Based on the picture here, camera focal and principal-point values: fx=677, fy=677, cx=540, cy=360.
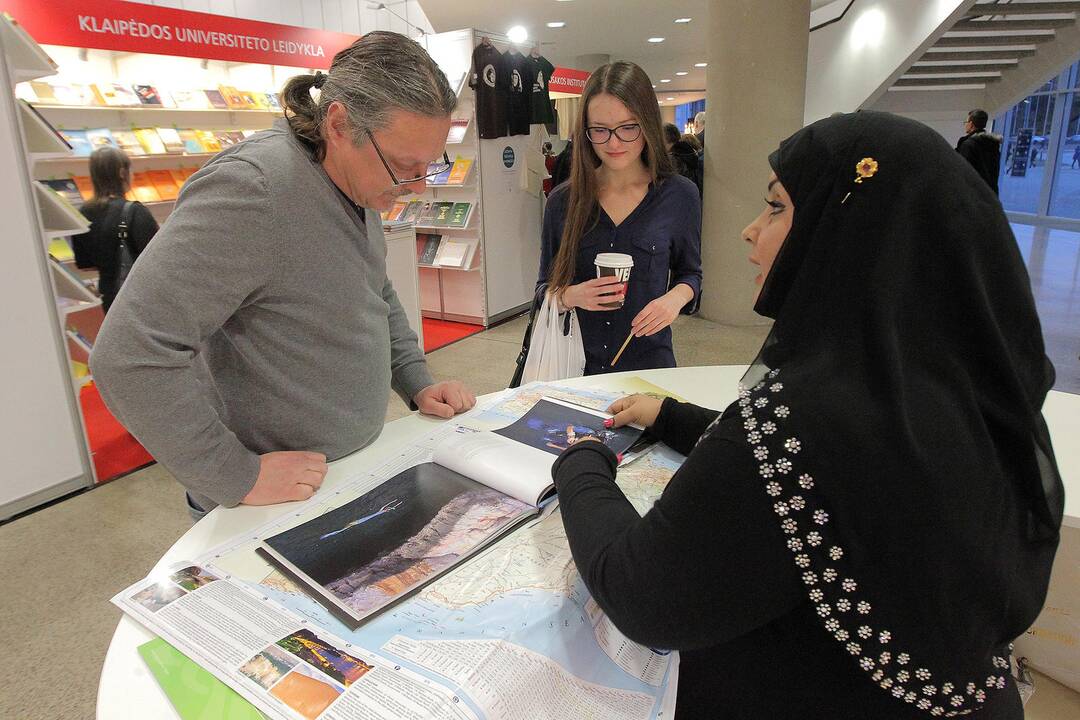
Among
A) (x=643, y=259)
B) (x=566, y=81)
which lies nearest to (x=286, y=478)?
(x=643, y=259)

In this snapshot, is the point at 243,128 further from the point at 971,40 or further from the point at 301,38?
the point at 971,40

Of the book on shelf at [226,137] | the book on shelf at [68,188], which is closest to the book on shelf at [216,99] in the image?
the book on shelf at [226,137]

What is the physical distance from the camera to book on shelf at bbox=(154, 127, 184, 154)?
206 inches

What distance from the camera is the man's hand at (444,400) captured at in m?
1.55

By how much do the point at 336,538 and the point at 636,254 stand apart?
53.1 inches

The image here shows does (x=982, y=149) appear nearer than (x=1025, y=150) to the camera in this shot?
Yes

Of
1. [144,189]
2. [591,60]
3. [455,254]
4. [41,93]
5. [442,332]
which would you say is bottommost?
[442,332]

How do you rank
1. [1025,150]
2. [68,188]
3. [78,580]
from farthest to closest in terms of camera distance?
[1025,150] < [68,188] < [78,580]

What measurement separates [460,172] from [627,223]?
3.49 metres

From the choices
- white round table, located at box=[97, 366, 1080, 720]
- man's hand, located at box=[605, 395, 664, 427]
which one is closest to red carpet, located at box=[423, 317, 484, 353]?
white round table, located at box=[97, 366, 1080, 720]

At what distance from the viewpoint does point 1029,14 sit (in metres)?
8.25

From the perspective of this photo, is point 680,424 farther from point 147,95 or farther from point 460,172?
point 147,95

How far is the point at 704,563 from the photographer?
28.1 inches

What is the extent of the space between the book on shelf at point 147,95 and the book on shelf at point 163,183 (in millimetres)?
540
